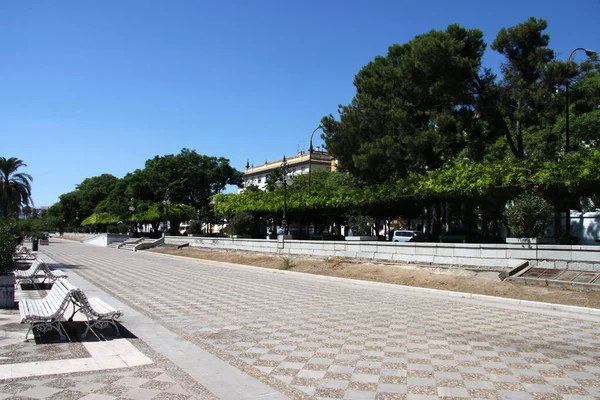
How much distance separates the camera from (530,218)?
15.7 meters

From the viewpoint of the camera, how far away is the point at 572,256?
14.3 m

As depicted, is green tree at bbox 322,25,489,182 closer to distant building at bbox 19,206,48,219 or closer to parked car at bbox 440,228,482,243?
parked car at bbox 440,228,482,243

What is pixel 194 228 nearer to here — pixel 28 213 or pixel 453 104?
pixel 453 104

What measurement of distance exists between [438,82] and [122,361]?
70.0 feet

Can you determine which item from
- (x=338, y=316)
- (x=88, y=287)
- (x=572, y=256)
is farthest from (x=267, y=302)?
(x=572, y=256)

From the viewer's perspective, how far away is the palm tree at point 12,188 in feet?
163

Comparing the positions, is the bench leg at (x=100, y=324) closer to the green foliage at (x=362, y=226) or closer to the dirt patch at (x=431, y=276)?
the dirt patch at (x=431, y=276)

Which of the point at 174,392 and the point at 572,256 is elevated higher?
the point at 572,256

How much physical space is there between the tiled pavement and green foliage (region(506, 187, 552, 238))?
417 cm

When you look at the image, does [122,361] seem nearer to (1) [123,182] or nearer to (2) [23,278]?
(2) [23,278]

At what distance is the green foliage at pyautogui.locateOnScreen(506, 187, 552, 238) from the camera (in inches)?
619

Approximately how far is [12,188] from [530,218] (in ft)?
169

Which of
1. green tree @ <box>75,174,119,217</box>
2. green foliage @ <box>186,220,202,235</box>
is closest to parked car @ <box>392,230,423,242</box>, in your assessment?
green foliage @ <box>186,220,202,235</box>

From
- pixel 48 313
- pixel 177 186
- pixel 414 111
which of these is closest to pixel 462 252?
pixel 414 111
